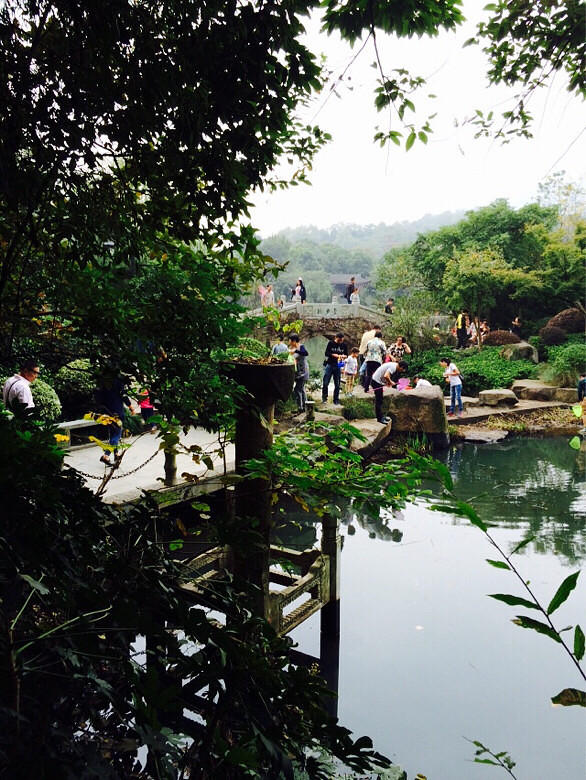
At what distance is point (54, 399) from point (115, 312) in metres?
4.96

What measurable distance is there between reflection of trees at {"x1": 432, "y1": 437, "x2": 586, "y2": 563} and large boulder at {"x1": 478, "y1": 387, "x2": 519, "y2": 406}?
5.12 feet

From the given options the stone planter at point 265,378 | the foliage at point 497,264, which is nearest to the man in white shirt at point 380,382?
the stone planter at point 265,378

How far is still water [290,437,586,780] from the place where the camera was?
3.62 m

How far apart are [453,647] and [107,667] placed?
13.2 ft

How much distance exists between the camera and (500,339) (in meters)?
16.8

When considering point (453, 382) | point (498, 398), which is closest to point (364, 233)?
point (498, 398)

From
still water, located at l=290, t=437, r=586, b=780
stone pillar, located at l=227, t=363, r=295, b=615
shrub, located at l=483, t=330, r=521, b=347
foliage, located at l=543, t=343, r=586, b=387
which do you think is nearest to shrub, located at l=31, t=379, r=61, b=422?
still water, located at l=290, t=437, r=586, b=780

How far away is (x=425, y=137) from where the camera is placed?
2258 millimetres

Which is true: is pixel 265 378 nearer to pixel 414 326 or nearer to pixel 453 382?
pixel 453 382

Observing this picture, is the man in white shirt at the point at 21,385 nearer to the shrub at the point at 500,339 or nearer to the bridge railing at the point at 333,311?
the shrub at the point at 500,339

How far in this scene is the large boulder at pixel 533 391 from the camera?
13.4 m

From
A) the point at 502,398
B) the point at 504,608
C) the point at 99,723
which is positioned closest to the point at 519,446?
the point at 502,398

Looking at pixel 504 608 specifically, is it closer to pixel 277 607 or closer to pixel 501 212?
pixel 277 607

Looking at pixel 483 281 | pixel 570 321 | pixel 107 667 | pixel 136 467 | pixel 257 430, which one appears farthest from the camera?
pixel 483 281
